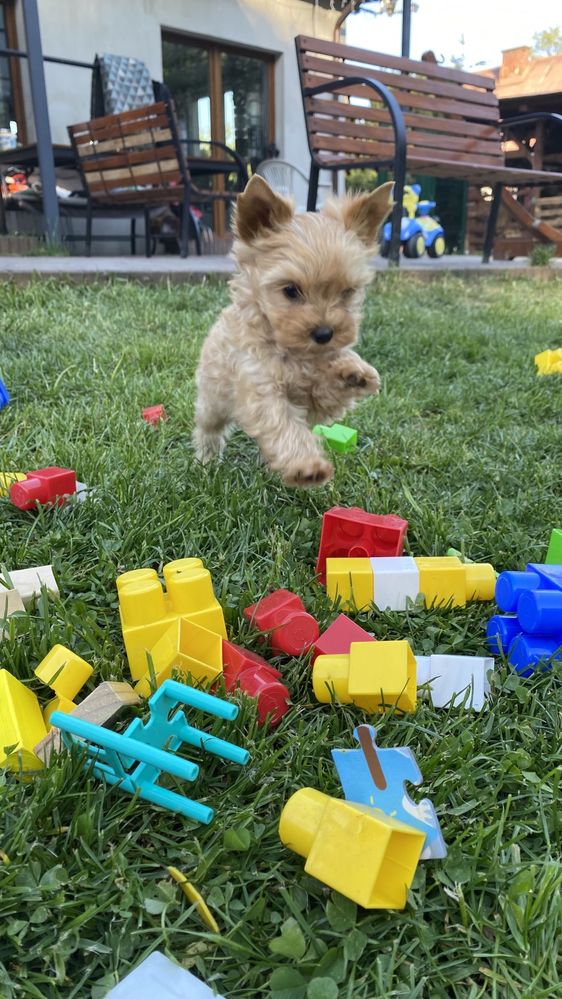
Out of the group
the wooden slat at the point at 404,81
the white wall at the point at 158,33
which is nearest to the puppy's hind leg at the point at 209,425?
the wooden slat at the point at 404,81

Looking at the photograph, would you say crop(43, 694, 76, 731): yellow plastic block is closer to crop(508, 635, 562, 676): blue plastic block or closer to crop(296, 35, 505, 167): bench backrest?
crop(508, 635, 562, 676): blue plastic block

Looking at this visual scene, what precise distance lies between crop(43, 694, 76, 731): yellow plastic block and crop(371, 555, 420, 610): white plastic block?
31.9 inches

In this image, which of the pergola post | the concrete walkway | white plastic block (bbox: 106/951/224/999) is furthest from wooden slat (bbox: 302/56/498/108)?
white plastic block (bbox: 106/951/224/999)

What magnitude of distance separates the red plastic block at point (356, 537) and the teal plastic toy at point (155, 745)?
0.87 m

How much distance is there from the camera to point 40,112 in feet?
25.1

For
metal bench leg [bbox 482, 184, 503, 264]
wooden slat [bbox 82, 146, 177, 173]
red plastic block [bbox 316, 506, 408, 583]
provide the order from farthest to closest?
metal bench leg [bbox 482, 184, 503, 264], wooden slat [bbox 82, 146, 177, 173], red plastic block [bbox 316, 506, 408, 583]

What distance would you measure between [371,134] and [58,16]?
213 inches

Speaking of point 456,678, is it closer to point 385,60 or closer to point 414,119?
point 414,119

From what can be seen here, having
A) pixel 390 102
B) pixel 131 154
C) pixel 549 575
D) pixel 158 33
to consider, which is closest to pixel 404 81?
pixel 390 102

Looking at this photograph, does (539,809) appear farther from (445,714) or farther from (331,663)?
(331,663)

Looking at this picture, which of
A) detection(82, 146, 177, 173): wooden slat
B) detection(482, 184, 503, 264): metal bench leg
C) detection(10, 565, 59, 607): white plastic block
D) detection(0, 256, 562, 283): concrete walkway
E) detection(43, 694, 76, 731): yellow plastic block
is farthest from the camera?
detection(482, 184, 503, 264): metal bench leg

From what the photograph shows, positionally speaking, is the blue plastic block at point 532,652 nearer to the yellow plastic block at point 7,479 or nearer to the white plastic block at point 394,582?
the white plastic block at point 394,582

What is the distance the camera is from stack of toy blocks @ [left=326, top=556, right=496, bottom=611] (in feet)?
6.13

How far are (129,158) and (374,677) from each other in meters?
7.80
